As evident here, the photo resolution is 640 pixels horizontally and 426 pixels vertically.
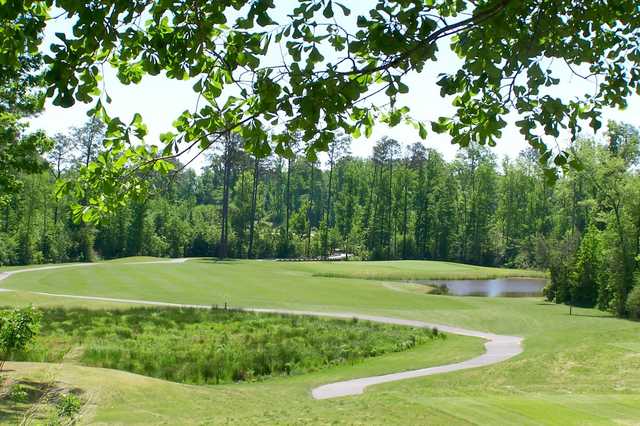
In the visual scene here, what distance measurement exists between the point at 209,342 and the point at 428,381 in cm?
787

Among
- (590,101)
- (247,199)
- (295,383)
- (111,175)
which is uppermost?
(247,199)

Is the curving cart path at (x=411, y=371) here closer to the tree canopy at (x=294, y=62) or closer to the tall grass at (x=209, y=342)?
the tall grass at (x=209, y=342)

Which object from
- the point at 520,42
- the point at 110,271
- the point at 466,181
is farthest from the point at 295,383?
the point at 466,181

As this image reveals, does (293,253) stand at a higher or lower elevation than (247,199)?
lower

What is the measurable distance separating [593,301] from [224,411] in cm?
3396

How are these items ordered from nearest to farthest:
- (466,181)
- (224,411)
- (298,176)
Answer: (224,411) → (466,181) → (298,176)

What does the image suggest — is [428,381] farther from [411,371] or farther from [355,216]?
[355,216]

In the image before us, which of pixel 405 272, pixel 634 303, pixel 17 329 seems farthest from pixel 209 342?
pixel 405 272

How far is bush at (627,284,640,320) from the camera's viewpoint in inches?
1267

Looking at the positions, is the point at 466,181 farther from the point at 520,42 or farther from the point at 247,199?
the point at 520,42

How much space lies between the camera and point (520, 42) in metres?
4.35

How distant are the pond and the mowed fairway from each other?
8.94 m

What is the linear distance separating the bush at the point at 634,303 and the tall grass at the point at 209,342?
1408 centimetres

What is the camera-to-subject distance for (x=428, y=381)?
586 inches
